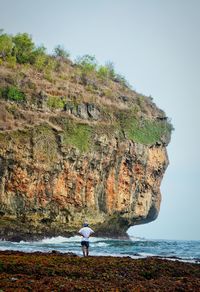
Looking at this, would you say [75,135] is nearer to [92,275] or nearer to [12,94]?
[12,94]

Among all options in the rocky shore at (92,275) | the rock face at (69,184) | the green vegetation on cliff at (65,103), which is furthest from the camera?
the green vegetation on cliff at (65,103)

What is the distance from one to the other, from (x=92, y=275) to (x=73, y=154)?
33797 millimetres

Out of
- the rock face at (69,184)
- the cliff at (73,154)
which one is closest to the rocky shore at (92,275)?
the rock face at (69,184)

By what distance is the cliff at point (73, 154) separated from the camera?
1882 inches

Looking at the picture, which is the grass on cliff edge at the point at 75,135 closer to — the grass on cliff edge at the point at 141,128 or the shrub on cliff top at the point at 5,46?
the grass on cliff edge at the point at 141,128

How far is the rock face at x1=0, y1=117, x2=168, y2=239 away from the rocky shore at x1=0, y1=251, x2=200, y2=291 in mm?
21586

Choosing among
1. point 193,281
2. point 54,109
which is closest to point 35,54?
point 54,109

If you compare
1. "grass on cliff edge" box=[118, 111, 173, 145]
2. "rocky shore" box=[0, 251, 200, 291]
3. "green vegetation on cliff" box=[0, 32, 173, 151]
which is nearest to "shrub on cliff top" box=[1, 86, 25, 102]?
"green vegetation on cliff" box=[0, 32, 173, 151]

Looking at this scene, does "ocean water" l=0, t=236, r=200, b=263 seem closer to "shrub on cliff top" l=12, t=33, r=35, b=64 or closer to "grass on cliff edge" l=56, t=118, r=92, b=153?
"grass on cliff edge" l=56, t=118, r=92, b=153

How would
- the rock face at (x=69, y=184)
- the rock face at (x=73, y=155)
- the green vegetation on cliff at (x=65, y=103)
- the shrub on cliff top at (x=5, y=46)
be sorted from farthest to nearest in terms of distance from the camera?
the shrub on cliff top at (x=5, y=46) < the green vegetation on cliff at (x=65, y=103) < the rock face at (x=73, y=155) < the rock face at (x=69, y=184)

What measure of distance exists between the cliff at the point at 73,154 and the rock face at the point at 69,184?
0.10 m

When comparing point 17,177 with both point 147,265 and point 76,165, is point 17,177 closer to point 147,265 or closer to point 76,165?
point 76,165

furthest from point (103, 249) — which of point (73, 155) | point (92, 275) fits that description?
point (92, 275)

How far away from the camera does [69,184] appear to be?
52.4 m
